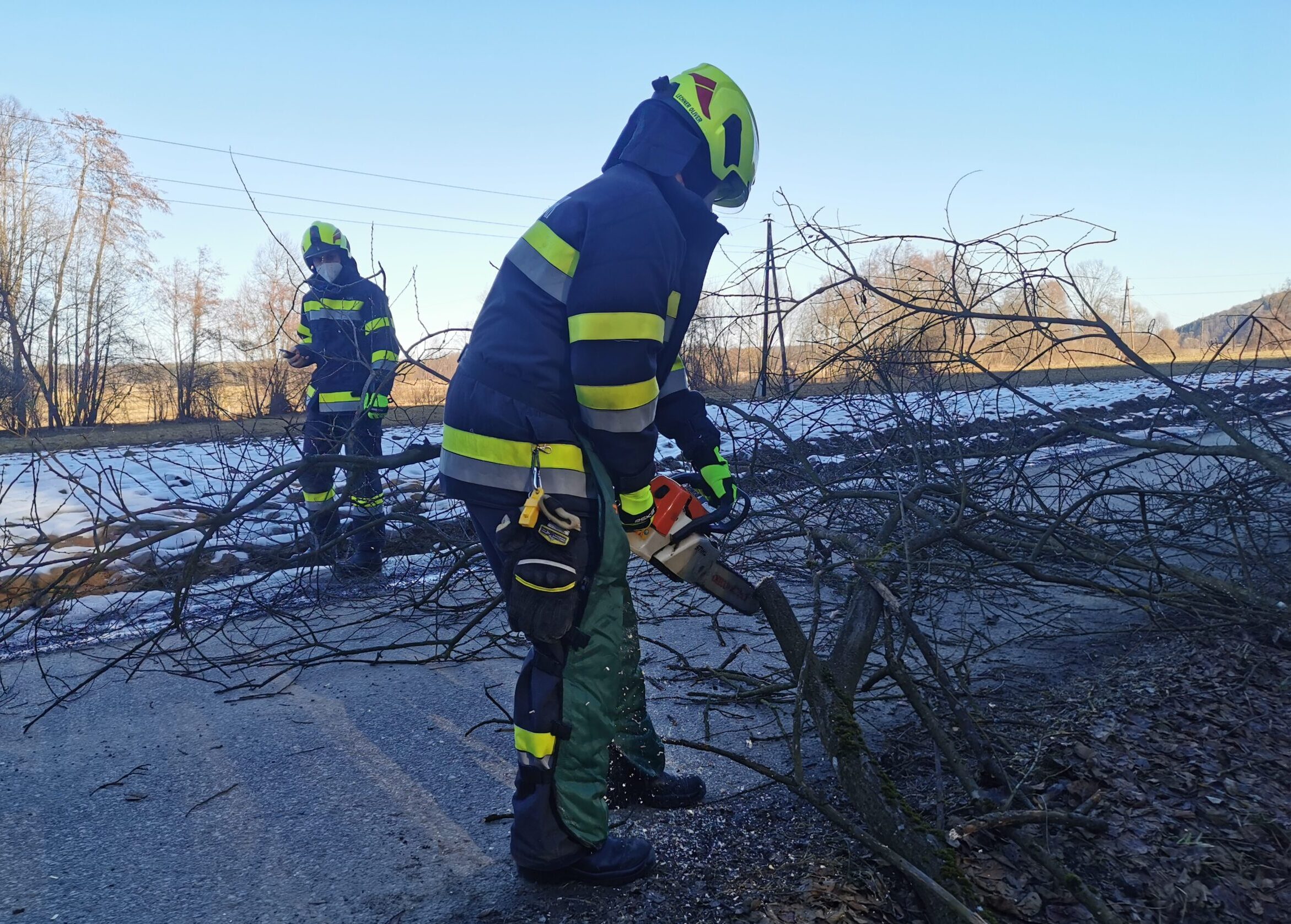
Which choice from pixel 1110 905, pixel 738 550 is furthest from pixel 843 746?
pixel 738 550

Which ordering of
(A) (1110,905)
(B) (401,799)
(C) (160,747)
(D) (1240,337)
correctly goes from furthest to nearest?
1. (D) (1240,337)
2. (C) (160,747)
3. (B) (401,799)
4. (A) (1110,905)

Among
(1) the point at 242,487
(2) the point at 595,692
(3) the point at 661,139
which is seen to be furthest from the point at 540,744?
(1) the point at 242,487

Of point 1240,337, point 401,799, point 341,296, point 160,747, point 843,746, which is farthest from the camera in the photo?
point 341,296

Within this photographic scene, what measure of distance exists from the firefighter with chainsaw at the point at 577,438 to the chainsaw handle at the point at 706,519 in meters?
0.10

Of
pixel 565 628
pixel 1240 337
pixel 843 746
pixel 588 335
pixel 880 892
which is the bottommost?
pixel 880 892

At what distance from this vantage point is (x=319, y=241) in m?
5.43

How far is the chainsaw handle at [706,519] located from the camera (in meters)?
2.03

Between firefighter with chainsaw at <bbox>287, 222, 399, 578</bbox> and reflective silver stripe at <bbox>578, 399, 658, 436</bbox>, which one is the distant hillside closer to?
reflective silver stripe at <bbox>578, 399, 658, 436</bbox>

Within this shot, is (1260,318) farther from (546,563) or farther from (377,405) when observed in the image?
(377,405)

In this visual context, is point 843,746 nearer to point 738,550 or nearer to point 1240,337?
point 738,550

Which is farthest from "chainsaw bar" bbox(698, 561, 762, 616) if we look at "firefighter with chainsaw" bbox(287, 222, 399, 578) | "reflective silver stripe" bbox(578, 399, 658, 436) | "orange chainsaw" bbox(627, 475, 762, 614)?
"firefighter with chainsaw" bbox(287, 222, 399, 578)

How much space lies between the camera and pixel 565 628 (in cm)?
189

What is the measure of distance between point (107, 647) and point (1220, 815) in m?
4.27

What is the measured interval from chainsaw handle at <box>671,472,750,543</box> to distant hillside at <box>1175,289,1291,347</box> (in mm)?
2355
